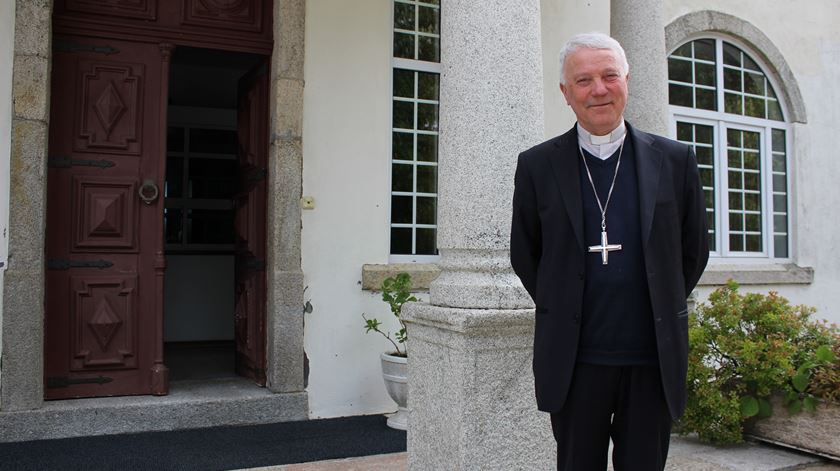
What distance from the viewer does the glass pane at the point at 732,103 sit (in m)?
8.21

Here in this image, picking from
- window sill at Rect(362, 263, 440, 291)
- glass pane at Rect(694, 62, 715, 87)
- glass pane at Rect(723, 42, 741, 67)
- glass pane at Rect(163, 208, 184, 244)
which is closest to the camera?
window sill at Rect(362, 263, 440, 291)

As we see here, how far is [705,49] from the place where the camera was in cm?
810

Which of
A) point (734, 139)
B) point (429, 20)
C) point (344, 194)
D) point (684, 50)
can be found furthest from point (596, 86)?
point (734, 139)

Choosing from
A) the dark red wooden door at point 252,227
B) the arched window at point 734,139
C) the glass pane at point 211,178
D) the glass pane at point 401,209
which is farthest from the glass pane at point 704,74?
the glass pane at point 211,178

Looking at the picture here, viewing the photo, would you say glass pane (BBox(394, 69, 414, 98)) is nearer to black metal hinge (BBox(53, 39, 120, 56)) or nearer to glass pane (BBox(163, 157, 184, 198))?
black metal hinge (BBox(53, 39, 120, 56))

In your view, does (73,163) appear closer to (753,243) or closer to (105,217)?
(105,217)

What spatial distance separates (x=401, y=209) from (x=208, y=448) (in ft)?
7.99

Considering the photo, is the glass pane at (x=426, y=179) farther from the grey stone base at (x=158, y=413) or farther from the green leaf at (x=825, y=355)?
the green leaf at (x=825, y=355)

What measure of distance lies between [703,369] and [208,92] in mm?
6652

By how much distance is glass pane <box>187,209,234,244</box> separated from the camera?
893 cm

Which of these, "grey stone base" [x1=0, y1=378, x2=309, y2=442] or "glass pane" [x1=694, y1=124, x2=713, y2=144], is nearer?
"grey stone base" [x1=0, y1=378, x2=309, y2=442]

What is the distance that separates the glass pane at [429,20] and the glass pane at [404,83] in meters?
0.43

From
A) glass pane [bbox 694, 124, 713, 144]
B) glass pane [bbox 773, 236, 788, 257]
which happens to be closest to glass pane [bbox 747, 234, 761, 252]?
glass pane [bbox 773, 236, 788, 257]

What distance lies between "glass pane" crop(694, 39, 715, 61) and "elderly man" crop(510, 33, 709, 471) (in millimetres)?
6373
